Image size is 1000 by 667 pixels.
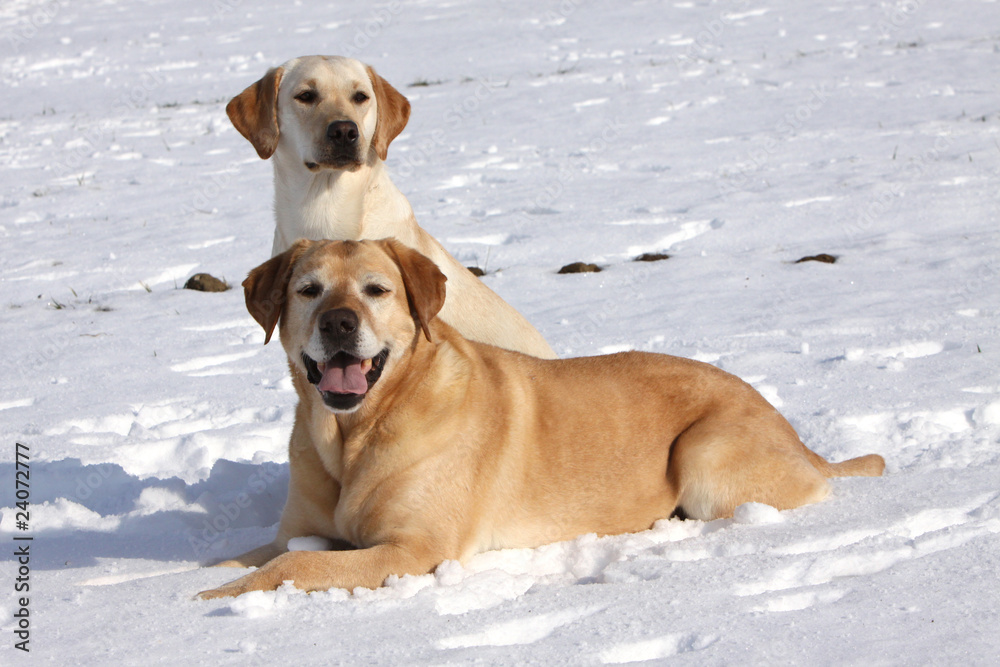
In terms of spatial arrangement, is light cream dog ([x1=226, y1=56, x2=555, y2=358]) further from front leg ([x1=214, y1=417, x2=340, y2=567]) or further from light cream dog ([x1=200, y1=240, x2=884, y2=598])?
front leg ([x1=214, y1=417, x2=340, y2=567])

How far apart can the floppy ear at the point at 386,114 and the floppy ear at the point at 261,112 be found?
51 centimetres

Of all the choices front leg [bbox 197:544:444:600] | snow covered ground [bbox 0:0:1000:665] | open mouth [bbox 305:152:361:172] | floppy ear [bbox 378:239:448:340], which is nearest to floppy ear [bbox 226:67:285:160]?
open mouth [bbox 305:152:361:172]

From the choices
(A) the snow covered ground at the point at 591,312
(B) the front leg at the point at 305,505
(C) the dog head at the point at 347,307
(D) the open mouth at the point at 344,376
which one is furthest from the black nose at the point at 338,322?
(A) the snow covered ground at the point at 591,312

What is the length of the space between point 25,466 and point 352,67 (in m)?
2.54

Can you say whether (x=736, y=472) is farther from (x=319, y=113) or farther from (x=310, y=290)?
(x=319, y=113)

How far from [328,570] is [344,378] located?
0.66 metres

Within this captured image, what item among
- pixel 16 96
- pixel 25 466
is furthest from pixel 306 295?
pixel 16 96

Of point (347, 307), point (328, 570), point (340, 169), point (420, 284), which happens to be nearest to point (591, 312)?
point (340, 169)

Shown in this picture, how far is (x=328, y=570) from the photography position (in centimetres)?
327

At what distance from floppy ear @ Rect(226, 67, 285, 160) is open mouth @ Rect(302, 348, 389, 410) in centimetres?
206

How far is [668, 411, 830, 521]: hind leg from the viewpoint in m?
3.95

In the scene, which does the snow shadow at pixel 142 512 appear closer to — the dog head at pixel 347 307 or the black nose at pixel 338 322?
the dog head at pixel 347 307

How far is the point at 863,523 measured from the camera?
11.7 feet

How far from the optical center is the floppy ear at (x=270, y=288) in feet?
12.2
